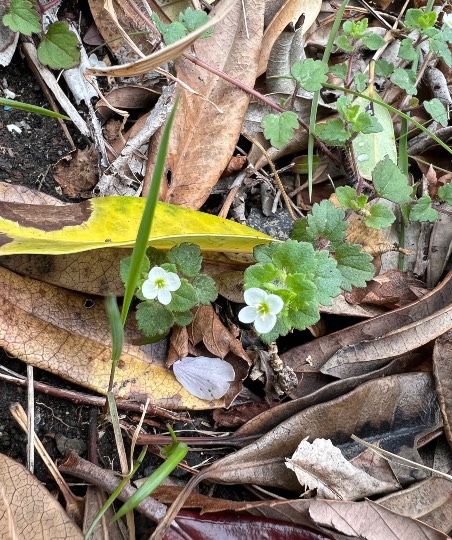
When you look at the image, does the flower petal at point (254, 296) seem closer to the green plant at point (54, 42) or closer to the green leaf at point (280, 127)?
the green leaf at point (280, 127)

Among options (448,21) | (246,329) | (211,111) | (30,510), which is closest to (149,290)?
(246,329)

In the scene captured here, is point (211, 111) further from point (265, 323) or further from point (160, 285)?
point (265, 323)

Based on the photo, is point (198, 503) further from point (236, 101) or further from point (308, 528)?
point (236, 101)

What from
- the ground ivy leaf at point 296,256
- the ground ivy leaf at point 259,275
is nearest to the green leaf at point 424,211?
the ground ivy leaf at point 296,256

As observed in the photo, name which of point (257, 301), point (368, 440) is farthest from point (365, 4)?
point (368, 440)

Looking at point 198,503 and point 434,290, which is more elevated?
point 434,290

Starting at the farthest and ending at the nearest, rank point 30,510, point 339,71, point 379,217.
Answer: point 339,71 → point 379,217 → point 30,510

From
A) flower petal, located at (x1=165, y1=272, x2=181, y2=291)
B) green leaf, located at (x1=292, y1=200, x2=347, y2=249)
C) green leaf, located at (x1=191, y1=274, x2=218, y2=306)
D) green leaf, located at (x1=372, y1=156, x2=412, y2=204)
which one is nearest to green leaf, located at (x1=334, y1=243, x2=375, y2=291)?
green leaf, located at (x1=292, y1=200, x2=347, y2=249)
